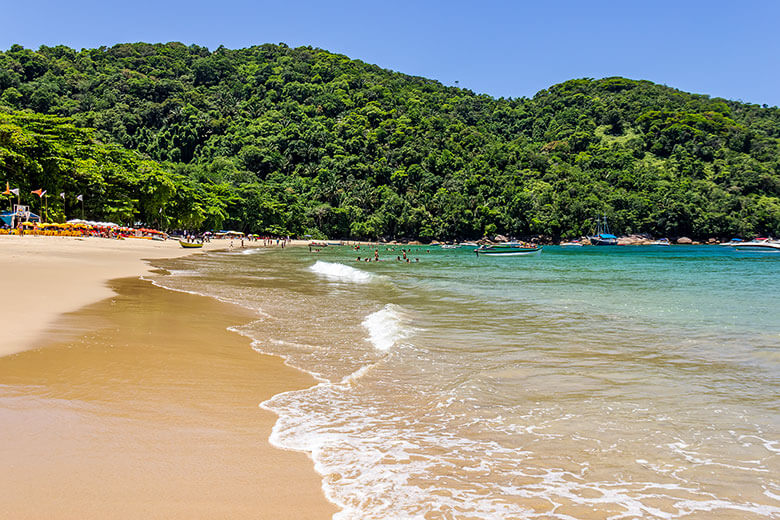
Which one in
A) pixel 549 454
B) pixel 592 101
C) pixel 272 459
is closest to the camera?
pixel 272 459

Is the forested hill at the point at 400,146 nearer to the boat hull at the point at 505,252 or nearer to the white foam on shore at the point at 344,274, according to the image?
the boat hull at the point at 505,252

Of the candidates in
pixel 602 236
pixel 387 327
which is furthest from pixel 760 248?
pixel 387 327

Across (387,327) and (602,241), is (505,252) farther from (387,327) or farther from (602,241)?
(602,241)

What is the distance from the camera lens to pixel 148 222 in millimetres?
81750

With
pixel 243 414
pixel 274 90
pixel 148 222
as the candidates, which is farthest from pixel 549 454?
pixel 274 90

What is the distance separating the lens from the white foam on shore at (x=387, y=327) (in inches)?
404

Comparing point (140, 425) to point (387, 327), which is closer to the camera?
point (140, 425)

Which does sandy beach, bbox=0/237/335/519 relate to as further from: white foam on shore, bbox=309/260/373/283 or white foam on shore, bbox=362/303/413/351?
white foam on shore, bbox=309/260/373/283

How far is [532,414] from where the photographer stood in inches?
235

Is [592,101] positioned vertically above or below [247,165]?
above

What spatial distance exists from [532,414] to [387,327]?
6.14 meters

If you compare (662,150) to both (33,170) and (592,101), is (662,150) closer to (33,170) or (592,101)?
(592,101)

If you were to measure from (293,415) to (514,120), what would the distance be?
19557cm

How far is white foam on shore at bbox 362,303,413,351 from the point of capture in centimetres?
1025
